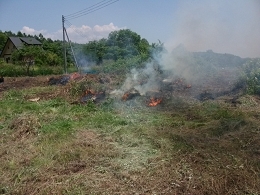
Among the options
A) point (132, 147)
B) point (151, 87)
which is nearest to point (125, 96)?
point (151, 87)

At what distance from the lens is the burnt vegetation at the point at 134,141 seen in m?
3.92

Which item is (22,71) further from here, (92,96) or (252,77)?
(252,77)

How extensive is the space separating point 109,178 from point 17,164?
1954 mm

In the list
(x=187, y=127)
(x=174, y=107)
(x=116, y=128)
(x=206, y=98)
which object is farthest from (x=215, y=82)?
(x=116, y=128)

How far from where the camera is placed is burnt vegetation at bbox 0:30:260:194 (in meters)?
3.92

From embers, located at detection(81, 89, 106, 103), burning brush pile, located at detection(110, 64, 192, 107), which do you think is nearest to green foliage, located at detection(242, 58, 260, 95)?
burning brush pile, located at detection(110, 64, 192, 107)

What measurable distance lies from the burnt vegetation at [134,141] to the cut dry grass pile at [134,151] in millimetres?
17

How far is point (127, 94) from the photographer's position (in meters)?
9.80

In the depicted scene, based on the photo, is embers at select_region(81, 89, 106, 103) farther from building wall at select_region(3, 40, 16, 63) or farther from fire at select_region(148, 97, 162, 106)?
building wall at select_region(3, 40, 16, 63)

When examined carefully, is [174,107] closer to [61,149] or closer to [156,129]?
[156,129]

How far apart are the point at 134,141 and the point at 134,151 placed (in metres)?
0.51

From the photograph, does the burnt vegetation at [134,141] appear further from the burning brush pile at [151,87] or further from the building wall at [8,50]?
the building wall at [8,50]

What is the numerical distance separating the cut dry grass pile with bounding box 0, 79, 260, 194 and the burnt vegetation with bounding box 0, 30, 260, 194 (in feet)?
0.06

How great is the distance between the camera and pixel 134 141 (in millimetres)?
5527
